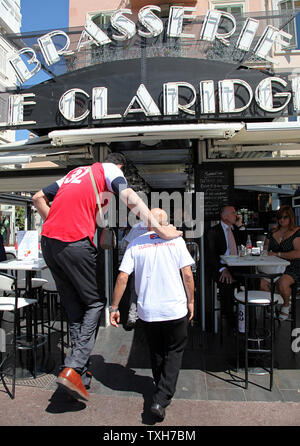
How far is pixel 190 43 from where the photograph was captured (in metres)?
5.34

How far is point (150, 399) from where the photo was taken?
9.27ft

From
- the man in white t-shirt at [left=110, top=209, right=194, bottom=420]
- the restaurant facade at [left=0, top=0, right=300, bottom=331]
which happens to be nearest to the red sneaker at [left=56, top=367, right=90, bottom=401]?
the man in white t-shirt at [left=110, top=209, right=194, bottom=420]

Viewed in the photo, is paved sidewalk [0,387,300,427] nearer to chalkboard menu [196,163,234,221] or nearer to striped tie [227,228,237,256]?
striped tie [227,228,237,256]

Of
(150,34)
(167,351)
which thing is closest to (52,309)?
(167,351)

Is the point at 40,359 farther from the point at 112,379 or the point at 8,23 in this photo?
the point at 8,23

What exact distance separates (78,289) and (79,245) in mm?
361

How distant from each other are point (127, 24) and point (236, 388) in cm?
536

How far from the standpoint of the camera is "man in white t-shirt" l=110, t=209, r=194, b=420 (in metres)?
2.53

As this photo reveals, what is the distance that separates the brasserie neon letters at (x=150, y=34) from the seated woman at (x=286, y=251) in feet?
8.52

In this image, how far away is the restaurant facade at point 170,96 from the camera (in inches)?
187

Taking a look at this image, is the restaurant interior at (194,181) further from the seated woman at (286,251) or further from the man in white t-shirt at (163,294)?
the man in white t-shirt at (163,294)

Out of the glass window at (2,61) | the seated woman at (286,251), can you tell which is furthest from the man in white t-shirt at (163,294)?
the glass window at (2,61)

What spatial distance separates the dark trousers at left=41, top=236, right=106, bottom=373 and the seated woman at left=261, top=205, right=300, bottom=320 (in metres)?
2.59

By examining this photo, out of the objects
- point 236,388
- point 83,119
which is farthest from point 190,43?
point 236,388
